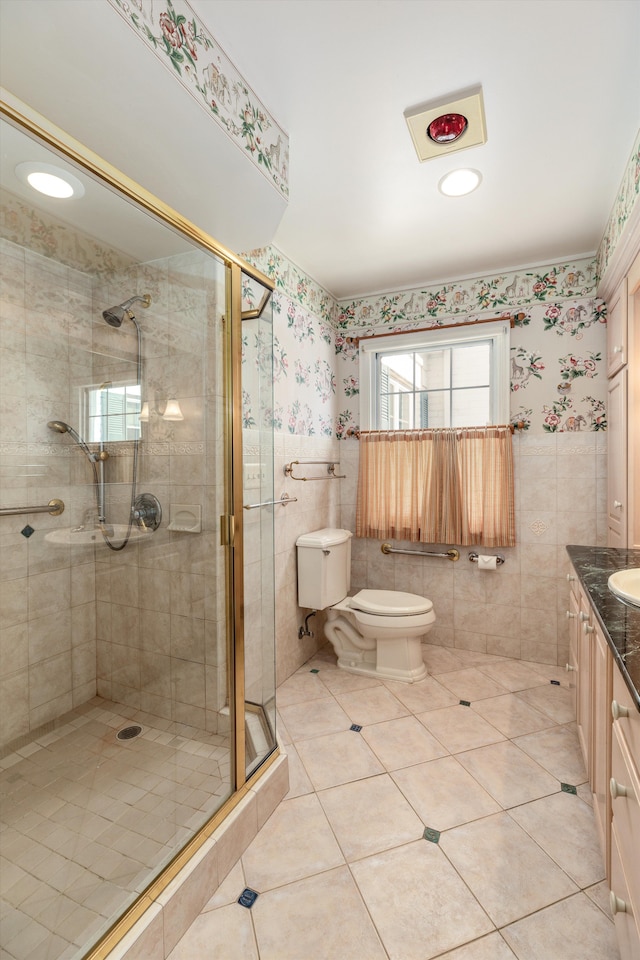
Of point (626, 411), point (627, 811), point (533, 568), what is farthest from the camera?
point (533, 568)

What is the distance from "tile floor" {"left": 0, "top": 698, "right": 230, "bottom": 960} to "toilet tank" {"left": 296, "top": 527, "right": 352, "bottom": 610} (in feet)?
4.67

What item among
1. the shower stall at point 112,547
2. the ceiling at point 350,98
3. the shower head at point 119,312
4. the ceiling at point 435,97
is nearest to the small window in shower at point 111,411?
the shower stall at point 112,547

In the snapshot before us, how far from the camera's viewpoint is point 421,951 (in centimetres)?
117

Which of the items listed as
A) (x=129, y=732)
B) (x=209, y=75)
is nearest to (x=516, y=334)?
(x=209, y=75)

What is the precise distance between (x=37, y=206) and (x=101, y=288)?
228 mm

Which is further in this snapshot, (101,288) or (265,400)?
(265,400)

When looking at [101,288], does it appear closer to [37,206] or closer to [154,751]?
[37,206]

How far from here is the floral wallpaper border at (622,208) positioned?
1.74 meters

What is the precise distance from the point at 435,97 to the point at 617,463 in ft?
6.08

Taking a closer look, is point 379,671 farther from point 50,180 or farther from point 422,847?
point 50,180

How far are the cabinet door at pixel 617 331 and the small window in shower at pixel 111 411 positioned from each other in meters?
2.21

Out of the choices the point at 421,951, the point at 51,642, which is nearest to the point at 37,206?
the point at 51,642

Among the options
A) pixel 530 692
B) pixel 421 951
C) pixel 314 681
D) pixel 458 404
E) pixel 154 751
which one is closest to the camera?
pixel 421 951

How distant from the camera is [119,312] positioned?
1.30 m
